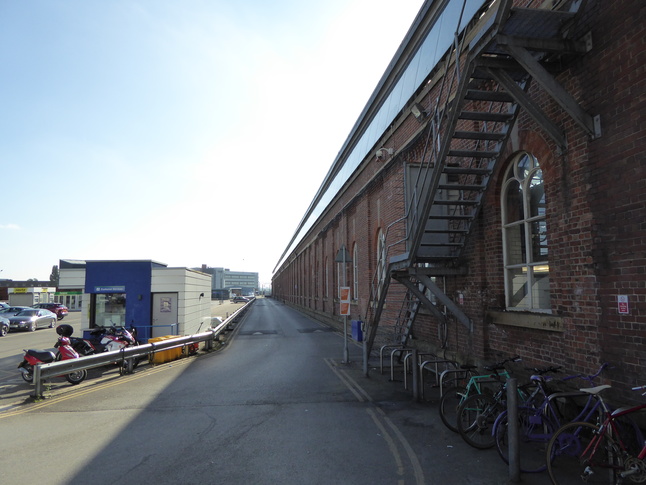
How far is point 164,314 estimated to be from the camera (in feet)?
51.2

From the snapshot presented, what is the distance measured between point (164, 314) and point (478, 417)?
509 inches

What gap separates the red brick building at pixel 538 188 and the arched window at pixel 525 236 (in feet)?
0.08

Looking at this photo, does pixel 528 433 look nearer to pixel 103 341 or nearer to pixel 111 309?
pixel 103 341

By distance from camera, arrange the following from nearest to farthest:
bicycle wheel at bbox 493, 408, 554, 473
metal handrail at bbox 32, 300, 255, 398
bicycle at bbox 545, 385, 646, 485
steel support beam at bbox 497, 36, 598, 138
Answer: bicycle at bbox 545, 385, 646, 485, bicycle wheel at bbox 493, 408, 554, 473, steel support beam at bbox 497, 36, 598, 138, metal handrail at bbox 32, 300, 255, 398

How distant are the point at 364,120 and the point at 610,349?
52.7 feet

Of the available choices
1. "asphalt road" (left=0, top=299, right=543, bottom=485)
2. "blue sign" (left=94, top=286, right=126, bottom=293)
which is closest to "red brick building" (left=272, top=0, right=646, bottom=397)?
"asphalt road" (left=0, top=299, right=543, bottom=485)

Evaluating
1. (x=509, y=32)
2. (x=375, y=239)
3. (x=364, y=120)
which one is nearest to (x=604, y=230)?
(x=509, y=32)

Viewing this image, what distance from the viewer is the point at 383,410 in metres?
7.29

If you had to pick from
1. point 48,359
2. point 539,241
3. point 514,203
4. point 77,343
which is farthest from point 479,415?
point 77,343

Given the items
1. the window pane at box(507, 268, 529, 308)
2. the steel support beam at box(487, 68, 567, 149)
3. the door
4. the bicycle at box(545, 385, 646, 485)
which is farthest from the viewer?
the door

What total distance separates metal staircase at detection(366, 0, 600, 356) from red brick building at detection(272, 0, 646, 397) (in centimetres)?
2

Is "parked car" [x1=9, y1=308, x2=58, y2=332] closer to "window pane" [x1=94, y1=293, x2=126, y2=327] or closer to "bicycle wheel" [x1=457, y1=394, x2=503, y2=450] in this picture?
"window pane" [x1=94, y1=293, x2=126, y2=327]

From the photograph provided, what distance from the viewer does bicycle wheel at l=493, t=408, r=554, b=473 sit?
16.2 feet

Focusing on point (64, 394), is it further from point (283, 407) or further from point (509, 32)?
point (509, 32)
